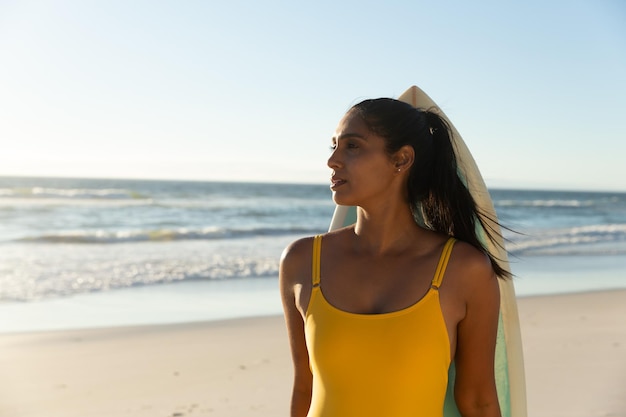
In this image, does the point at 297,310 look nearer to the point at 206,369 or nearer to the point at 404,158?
the point at 404,158

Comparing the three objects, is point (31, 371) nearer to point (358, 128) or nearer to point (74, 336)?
point (74, 336)

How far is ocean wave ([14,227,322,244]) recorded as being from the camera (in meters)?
13.8

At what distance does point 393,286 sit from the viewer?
5.90 feet

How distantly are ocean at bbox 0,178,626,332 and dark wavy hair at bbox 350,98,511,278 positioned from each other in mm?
583

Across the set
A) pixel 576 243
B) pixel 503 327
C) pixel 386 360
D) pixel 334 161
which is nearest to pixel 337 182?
pixel 334 161

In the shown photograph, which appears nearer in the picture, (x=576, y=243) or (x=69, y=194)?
(x=576, y=243)

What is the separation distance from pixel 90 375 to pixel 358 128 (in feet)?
12.5

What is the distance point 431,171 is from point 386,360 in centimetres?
51

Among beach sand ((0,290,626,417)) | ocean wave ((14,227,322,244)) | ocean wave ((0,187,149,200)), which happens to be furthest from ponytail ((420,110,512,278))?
ocean wave ((0,187,149,200))

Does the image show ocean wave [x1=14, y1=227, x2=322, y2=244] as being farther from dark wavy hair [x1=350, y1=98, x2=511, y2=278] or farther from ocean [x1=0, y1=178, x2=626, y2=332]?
dark wavy hair [x1=350, y1=98, x2=511, y2=278]

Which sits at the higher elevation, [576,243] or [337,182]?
[337,182]

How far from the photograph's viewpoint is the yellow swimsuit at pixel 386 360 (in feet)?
5.56

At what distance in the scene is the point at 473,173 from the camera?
7.35ft

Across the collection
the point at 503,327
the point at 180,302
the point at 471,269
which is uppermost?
the point at 471,269
